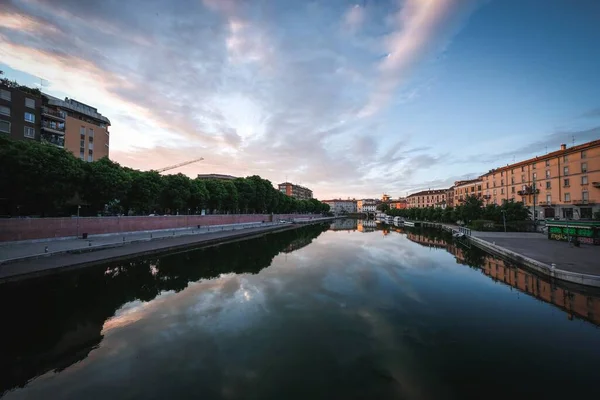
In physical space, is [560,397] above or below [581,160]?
below

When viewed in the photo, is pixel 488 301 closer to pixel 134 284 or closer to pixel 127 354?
pixel 127 354

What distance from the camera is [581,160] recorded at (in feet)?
138

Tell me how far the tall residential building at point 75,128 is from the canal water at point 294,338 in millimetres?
48456

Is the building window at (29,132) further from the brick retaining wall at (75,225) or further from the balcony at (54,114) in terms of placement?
the brick retaining wall at (75,225)

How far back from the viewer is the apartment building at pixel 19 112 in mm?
40531

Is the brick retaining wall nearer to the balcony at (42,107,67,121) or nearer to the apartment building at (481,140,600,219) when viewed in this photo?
the balcony at (42,107,67,121)

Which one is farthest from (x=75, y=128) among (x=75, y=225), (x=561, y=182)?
(x=561, y=182)

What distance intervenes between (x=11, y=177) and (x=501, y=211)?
6411 centimetres

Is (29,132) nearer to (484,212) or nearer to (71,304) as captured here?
(71,304)

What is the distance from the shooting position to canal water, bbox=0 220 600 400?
6.46 metres

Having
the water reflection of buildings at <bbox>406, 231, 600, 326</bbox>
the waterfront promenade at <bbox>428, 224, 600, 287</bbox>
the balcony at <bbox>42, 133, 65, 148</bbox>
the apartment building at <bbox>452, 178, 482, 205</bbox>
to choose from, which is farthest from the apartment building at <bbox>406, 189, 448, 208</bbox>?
the balcony at <bbox>42, 133, 65, 148</bbox>

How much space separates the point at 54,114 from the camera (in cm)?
4853

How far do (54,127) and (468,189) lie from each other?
10555 cm

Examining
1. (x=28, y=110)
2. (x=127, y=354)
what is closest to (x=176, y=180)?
(x=28, y=110)
